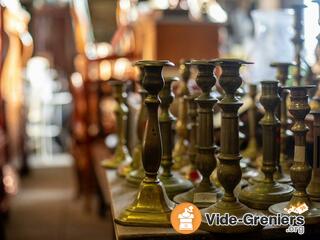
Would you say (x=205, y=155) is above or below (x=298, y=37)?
below

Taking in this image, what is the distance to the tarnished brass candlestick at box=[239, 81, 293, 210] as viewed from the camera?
1350 mm

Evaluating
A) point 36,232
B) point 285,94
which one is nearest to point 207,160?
point 285,94

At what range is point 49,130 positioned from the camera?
7.73 meters

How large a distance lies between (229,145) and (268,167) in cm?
21

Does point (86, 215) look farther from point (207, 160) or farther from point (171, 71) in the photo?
point (207, 160)

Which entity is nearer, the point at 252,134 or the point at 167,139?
the point at 167,139

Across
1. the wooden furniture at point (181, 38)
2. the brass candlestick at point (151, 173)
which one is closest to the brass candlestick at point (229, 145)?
the brass candlestick at point (151, 173)

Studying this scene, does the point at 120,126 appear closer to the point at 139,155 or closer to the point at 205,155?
the point at 139,155

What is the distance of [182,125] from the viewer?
181 centimetres

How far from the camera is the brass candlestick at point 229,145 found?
1.22m

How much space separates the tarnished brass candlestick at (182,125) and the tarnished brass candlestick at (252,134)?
0.21m

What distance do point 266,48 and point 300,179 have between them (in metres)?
1.26

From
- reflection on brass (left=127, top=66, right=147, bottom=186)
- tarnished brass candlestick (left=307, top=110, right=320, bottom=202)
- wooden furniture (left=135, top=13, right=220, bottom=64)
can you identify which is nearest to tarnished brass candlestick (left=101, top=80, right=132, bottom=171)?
reflection on brass (left=127, top=66, right=147, bottom=186)

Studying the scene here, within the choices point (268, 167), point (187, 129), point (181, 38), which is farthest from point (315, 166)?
point (181, 38)
